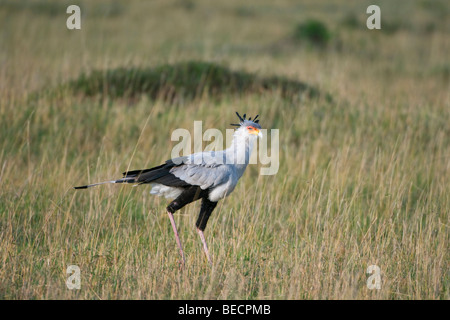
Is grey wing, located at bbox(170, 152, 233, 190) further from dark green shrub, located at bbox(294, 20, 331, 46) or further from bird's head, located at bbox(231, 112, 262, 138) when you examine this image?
dark green shrub, located at bbox(294, 20, 331, 46)

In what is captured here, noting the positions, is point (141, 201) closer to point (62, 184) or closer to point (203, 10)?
point (62, 184)

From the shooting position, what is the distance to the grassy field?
3781mm

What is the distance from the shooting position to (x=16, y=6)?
56.5ft

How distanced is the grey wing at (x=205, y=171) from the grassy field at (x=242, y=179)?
22.0 inches

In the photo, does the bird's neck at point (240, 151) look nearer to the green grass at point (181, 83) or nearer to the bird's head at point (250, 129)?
the bird's head at point (250, 129)

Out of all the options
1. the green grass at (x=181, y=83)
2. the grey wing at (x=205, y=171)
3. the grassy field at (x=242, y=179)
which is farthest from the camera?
the green grass at (x=181, y=83)

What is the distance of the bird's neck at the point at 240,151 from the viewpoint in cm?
396

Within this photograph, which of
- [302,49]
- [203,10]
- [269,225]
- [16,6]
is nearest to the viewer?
[269,225]

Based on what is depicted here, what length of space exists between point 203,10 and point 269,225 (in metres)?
17.4

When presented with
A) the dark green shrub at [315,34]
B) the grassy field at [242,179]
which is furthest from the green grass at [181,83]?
the dark green shrub at [315,34]

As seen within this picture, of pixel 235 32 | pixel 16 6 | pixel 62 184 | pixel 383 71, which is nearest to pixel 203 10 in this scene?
pixel 235 32

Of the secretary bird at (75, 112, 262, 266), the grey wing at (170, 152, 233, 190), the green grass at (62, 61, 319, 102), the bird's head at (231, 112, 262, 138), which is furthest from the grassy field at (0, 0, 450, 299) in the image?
the bird's head at (231, 112, 262, 138)

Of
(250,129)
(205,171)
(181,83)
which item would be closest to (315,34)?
(181,83)
